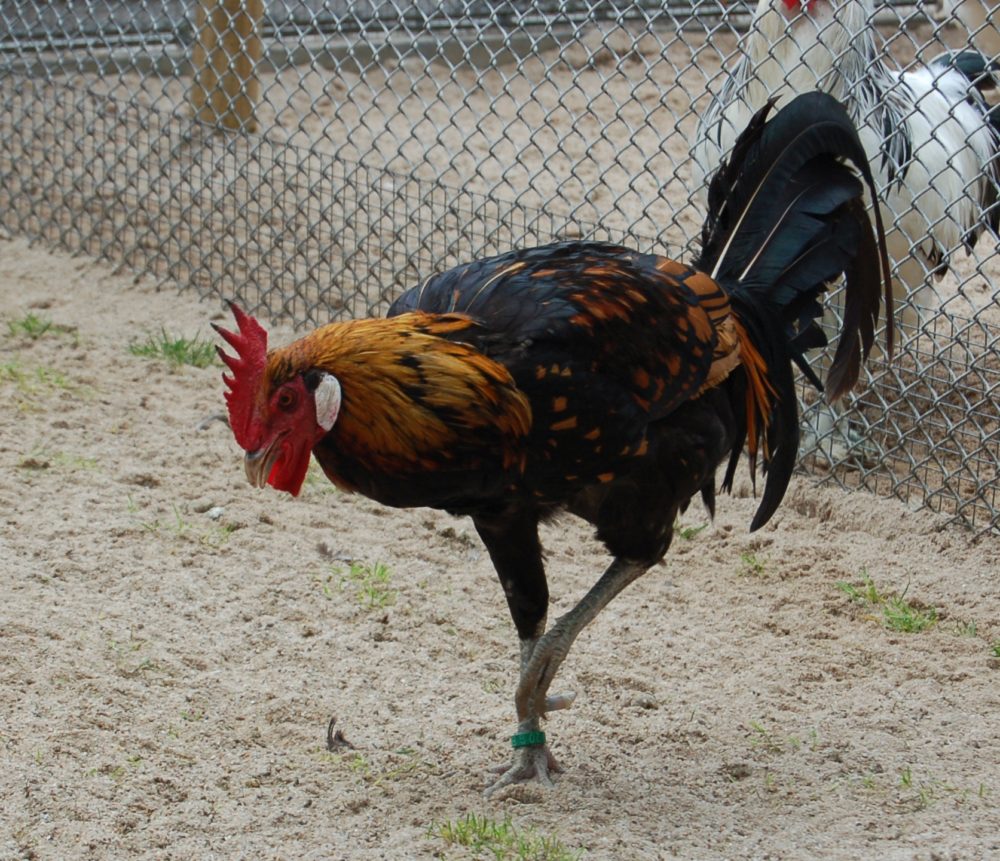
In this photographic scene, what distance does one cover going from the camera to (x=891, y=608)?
4168 millimetres

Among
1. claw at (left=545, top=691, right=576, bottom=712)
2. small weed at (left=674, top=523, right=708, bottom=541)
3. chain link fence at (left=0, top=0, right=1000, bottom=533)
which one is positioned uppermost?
chain link fence at (left=0, top=0, right=1000, bottom=533)

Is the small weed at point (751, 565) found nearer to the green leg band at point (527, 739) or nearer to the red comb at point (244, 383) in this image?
the green leg band at point (527, 739)

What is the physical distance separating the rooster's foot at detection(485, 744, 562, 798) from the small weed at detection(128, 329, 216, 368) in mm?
3071

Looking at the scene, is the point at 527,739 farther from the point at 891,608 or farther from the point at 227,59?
the point at 227,59

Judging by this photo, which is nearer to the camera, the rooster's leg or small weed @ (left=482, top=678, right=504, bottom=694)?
the rooster's leg

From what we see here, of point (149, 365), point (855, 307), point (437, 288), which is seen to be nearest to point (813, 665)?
point (855, 307)

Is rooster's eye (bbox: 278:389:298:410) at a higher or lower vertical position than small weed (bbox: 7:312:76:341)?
higher

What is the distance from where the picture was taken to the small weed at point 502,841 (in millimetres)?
2818

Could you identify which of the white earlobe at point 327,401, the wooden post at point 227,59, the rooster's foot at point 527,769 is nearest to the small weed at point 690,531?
the rooster's foot at point 527,769

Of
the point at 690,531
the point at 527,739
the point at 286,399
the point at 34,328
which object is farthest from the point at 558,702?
the point at 34,328

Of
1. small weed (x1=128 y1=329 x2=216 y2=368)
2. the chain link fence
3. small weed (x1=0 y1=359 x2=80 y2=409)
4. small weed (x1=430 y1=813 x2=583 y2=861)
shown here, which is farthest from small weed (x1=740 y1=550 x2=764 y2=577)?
small weed (x1=0 y1=359 x2=80 y2=409)

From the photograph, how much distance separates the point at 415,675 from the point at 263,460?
3.90 feet

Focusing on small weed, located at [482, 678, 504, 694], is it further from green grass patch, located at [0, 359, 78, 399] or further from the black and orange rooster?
green grass patch, located at [0, 359, 78, 399]

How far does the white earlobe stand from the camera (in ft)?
8.81
